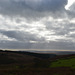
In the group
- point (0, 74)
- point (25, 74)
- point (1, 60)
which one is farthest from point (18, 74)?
point (1, 60)

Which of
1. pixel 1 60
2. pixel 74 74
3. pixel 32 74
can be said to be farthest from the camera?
pixel 1 60

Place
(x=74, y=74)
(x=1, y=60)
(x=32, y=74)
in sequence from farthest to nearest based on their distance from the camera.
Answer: (x=1, y=60)
(x=32, y=74)
(x=74, y=74)

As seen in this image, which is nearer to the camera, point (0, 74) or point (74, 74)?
point (74, 74)

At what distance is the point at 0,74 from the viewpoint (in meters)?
39.6

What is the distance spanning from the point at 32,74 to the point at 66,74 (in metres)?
8.93

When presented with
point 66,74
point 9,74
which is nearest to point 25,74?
point 9,74

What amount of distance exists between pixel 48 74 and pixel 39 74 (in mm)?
2367

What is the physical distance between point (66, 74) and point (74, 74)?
1.98 meters

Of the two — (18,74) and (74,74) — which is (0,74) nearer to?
(18,74)

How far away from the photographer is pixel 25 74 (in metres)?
38.5

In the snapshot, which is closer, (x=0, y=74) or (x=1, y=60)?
(x=0, y=74)

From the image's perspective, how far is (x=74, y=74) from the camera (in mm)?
36094

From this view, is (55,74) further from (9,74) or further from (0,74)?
(0,74)

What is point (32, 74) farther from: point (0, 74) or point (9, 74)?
point (0, 74)
